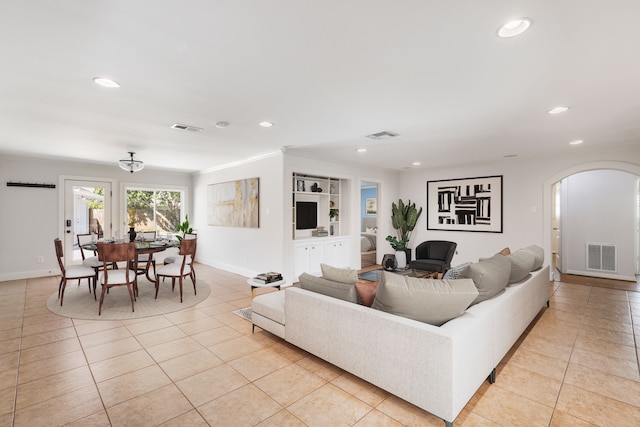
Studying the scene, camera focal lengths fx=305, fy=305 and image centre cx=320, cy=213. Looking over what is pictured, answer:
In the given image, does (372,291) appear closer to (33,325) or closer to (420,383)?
(420,383)

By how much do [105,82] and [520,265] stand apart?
161 inches

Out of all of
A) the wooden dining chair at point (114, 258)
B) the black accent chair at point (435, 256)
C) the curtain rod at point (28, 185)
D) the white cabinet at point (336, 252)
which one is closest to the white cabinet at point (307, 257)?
the white cabinet at point (336, 252)

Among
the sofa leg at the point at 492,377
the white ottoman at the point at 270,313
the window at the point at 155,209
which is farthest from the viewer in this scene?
the window at the point at 155,209

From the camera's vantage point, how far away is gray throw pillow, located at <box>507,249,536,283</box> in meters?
3.00

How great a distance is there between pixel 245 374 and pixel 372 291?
1216mm

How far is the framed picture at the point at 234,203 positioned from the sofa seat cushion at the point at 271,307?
2.63 metres

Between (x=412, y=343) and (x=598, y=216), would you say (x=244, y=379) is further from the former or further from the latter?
(x=598, y=216)

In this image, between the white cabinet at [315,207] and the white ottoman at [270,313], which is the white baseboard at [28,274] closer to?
the white cabinet at [315,207]

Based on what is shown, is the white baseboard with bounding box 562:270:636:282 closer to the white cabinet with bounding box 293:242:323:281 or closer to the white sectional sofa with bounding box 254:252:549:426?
the white sectional sofa with bounding box 254:252:549:426

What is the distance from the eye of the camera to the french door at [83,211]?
6297mm

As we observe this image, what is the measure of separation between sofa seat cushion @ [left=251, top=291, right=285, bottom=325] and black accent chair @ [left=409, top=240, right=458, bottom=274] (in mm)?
3069

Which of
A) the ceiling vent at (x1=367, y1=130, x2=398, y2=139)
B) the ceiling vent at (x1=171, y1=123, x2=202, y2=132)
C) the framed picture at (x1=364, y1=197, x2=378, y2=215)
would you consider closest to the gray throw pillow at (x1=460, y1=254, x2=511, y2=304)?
the ceiling vent at (x1=367, y1=130, x2=398, y2=139)

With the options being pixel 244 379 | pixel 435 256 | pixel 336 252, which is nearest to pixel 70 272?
pixel 244 379

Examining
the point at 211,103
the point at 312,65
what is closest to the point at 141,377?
the point at 211,103
